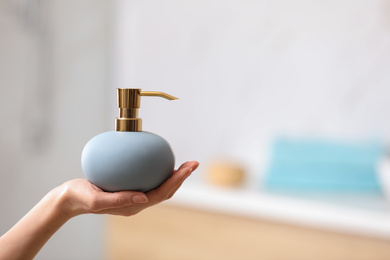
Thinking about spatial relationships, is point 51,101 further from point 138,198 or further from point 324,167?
point 138,198

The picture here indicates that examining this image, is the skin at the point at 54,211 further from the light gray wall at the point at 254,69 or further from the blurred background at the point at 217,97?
the light gray wall at the point at 254,69

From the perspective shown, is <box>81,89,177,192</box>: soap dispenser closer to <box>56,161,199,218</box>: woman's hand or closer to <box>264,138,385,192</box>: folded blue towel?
<box>56,161,199,218</box>: woman's hand

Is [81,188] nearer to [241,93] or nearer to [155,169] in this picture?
[155,169]

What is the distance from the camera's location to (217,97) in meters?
1.93

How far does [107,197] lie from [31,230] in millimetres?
89

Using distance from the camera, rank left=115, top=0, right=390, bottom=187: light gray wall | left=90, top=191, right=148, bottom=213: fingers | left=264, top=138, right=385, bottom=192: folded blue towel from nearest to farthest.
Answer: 1. left=90, top=191, right=148, bottom=213: fingers
2. left=264, top=138, right=385, bottom=192: folded blue towel
3. left=115, top=0, right=390, bottom=187: light gray wall

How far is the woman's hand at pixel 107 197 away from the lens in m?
0.39

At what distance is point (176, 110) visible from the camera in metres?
2.03

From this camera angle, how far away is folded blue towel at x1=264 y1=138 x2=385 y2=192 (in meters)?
1.52

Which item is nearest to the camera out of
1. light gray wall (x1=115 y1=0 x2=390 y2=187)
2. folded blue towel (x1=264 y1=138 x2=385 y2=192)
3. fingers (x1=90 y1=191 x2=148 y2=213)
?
fingers (x1=90 y1=191 x2=148 y2=213)

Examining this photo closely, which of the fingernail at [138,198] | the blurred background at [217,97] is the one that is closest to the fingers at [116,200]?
the fingernail at [138,198]

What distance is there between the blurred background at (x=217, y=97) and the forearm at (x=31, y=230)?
40.1 inches

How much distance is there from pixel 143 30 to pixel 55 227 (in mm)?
1737

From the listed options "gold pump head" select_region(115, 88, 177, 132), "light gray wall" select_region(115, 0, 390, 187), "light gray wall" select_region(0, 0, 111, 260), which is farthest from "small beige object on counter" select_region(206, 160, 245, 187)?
"gold pump head" select_region(115, 88, 177, 132)
